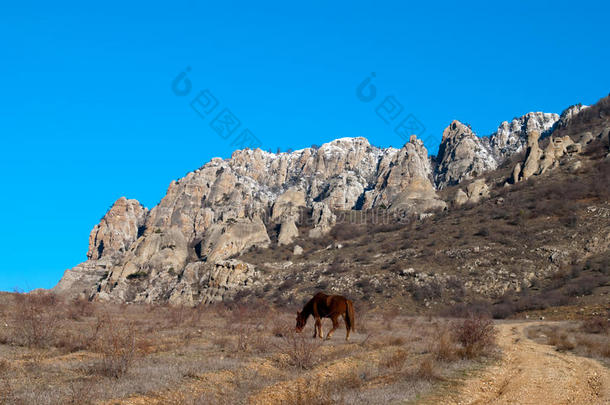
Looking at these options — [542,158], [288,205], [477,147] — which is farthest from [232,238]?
[477,147]

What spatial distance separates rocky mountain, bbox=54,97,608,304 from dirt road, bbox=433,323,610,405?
5418 centimetres

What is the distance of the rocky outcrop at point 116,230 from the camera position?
14725cm

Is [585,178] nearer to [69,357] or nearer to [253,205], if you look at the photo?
[69,357]

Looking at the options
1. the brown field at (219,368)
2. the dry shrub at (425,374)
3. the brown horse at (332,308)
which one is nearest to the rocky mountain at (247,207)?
the brown field at (219,368)

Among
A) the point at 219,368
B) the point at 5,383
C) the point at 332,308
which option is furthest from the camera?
the point at 332,308

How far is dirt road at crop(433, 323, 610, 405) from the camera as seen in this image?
30.0 feet

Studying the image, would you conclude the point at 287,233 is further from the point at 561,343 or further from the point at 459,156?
the point at 561,343

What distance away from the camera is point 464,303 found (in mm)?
46312

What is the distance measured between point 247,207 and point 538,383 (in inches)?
5144

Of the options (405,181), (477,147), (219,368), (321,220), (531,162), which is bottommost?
(219,368)

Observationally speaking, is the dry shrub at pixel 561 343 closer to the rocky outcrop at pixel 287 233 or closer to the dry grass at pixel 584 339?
the dry grass at pixel 584 339

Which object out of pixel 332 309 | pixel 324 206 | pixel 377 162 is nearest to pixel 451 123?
pixel 377 162

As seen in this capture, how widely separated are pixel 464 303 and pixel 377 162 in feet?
514

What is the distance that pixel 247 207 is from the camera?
13912cm
